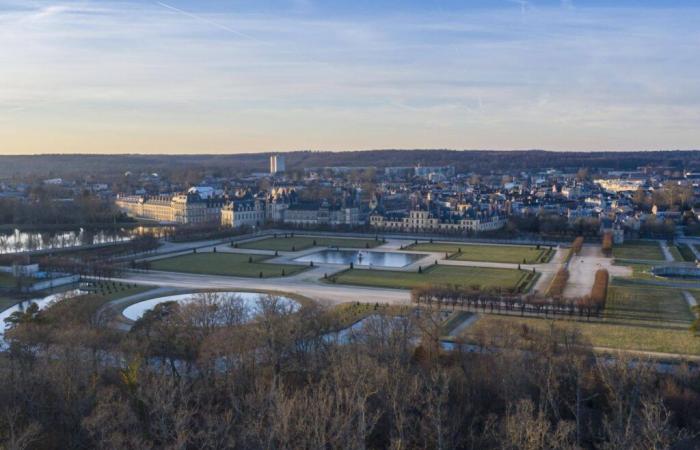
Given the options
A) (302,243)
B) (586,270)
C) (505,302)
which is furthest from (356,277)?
(302,243)

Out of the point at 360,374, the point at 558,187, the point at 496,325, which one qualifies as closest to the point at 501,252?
the point at 496,325

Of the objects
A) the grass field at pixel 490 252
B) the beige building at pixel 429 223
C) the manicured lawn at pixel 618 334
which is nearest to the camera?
the manicured lawn at pixel 618 334

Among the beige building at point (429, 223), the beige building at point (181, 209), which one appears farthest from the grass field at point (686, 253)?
the beige building at point (181, 209)

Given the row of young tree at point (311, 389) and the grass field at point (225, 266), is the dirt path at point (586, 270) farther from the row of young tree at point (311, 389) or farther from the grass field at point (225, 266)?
the grass field at point (225, 266)

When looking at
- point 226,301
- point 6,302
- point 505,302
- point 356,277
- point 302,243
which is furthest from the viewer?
point 302,243

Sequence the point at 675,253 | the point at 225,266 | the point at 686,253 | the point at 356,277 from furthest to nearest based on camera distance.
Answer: the point at 675,253
the point at 686,253
the point at 225,266
the point at 356,277

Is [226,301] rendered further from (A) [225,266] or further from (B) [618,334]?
(A) [225,266]

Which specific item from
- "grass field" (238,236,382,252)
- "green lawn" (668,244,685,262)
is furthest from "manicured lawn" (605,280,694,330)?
"grass field" (238,236,382,252)

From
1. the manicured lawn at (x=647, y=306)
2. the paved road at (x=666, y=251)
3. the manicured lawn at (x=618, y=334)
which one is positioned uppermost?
the manicured lawn at (x=618, y=334)
